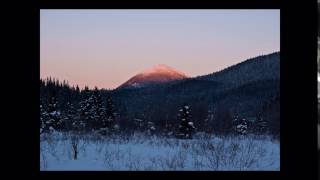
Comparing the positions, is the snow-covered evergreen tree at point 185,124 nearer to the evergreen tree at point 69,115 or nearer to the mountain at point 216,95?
the mountain at point 216,95

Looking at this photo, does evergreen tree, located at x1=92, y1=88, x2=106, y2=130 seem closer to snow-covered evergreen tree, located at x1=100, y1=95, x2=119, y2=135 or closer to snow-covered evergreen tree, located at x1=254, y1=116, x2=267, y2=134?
snow-covered evergreen tree, located at x1=100, y1=95, x2=119, y2=135

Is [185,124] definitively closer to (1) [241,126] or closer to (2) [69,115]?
(1) [241,126]

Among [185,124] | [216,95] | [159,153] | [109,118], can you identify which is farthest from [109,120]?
[216,95]

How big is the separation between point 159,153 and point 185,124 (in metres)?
1.63

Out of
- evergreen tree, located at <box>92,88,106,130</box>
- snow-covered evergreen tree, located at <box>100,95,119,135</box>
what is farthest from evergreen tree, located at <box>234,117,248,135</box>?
evergreen tree, located at <box>92,88,106,130</box>

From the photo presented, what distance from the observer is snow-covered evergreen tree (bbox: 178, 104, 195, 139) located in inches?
363

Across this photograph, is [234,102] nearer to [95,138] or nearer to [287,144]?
[95,138]

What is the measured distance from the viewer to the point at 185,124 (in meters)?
9.43

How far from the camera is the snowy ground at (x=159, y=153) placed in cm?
706

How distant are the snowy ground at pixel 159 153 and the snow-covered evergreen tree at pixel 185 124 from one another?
0.91ft
